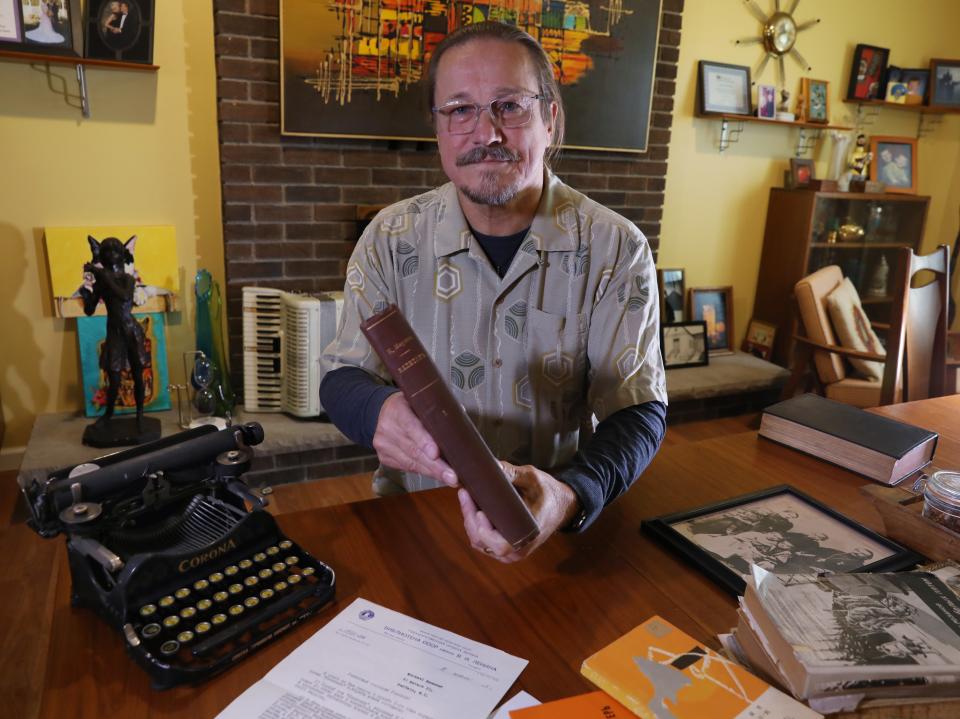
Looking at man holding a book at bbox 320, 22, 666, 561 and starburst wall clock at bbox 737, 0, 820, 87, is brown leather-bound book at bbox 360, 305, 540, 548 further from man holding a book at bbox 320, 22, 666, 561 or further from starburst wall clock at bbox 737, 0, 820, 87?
starburst wall clock at bbox 737, 0, 820, 87

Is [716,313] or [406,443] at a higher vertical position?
[406,443]

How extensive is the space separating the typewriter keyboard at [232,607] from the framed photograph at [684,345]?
3059 millimetres

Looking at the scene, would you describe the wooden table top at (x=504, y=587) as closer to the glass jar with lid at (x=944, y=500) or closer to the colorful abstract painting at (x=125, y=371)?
the glass jar with lid at (x=944, y=500)

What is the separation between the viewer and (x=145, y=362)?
260 centimetres

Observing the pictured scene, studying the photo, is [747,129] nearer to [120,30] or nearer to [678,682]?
[120,30]

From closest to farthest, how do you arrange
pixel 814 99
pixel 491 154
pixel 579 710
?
pixel 579 710 → pixel 491 154 → pixel 814 99

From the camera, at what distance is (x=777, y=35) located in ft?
12.3

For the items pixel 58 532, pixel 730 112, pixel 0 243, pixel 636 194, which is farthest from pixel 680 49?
pixel 58 532

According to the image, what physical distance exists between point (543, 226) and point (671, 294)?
2703 mm

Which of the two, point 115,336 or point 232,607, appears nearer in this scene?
point 232,607

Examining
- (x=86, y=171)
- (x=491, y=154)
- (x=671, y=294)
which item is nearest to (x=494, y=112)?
(x=491, y=154)

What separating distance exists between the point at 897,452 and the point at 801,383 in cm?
254

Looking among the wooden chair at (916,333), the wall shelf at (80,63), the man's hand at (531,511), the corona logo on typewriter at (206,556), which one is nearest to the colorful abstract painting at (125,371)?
the wall shelf at (80,63)

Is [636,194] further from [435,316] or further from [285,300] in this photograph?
[435,316]
